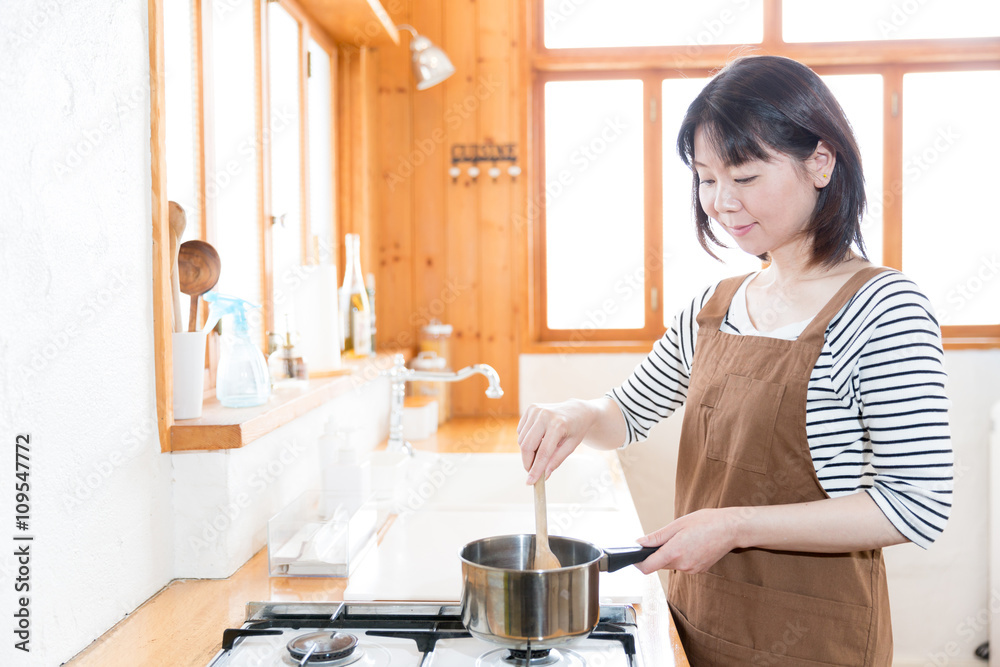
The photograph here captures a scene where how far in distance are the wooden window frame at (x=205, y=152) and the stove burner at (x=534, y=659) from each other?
0.56m

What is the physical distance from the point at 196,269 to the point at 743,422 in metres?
0.87

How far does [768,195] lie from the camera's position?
1.09 meters

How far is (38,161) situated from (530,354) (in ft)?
6.37

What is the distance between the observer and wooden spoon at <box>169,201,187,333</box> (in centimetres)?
117

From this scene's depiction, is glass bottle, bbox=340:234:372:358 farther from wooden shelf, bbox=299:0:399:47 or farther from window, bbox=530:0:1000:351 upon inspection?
window, bbox=530:0:1000:351

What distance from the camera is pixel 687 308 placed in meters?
1.36

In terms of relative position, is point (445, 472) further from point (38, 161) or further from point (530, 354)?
point (38, 161)

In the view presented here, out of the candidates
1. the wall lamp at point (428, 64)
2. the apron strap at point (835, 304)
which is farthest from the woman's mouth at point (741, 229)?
the wall lamp at point (428, 64)

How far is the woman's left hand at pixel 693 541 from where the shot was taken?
952 mm

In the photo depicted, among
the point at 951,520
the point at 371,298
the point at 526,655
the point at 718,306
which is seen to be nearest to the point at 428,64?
the point at 371,298

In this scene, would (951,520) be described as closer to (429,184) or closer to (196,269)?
(429,184)

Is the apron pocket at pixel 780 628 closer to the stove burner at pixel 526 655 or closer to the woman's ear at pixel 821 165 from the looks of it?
the stove burner at pixel 526 655

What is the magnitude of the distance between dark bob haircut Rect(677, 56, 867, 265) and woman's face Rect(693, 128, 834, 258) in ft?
0.04
